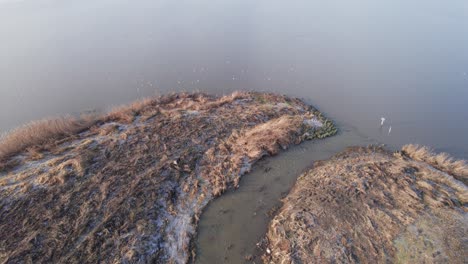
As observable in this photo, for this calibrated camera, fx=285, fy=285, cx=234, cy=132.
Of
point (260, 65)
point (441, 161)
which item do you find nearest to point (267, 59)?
point (260, 65)

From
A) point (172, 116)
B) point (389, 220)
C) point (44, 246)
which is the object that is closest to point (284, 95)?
point (172, 116)

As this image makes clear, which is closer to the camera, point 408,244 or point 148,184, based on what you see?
point 408,244

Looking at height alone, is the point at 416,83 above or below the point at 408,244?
above

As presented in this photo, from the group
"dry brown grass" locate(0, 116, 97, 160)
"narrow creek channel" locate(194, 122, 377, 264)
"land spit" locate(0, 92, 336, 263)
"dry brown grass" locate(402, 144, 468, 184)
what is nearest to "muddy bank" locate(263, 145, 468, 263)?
"dry brown grass" locate(402, 144, 468, 184)

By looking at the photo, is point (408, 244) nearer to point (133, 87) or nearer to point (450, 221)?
point (450, 221)

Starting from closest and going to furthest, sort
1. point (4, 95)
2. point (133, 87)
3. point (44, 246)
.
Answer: point (44, 246), point (4, 95), point (133, 87)

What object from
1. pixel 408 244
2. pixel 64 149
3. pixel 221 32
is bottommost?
pixel 408 244

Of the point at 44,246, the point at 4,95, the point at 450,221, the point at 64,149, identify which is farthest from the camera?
the point at 4,95

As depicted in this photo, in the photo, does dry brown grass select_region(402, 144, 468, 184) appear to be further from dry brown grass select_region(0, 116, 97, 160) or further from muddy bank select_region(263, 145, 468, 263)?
dry brown grass select_region(0, 116, 97, 160)
